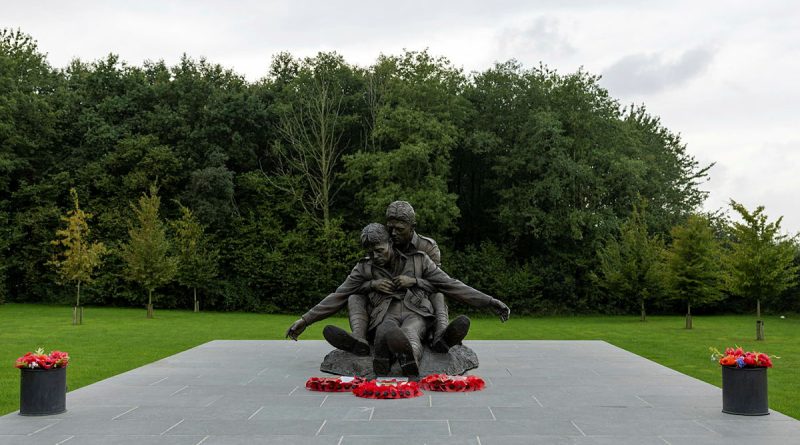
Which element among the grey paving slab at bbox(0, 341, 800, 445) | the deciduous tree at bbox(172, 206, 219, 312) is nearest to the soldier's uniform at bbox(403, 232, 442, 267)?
the grey paving slab at bbox(0, 341, 800, 445)

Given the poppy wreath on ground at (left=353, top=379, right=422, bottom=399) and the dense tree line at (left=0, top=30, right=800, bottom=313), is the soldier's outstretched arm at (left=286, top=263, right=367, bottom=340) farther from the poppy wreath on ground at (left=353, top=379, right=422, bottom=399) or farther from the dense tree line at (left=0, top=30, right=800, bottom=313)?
the dense tree line at (left=0, top=30, right=800, bottom=313)

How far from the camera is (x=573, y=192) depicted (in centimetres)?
2928

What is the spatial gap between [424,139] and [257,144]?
8462 mm

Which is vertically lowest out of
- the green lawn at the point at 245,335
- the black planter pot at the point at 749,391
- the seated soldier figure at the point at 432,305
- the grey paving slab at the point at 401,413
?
the green lawn at the point at 245,335

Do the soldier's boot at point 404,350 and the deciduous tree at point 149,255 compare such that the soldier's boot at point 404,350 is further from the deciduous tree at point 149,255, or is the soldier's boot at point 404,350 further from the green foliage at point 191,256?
the green foliage at point 191,256

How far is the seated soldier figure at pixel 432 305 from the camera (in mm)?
9664

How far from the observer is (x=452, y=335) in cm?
973

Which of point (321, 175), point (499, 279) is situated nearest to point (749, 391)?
point (499, 279)

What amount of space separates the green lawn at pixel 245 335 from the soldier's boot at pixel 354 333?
3.60 meters

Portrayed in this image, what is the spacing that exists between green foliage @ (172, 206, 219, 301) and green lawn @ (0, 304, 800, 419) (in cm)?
149

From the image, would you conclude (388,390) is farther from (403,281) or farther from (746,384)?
(746,384)

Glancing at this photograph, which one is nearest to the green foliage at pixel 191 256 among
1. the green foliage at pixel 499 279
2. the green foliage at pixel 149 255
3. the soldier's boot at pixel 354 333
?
the green foliage at pixel 149 255

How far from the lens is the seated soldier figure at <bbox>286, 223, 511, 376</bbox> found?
404 inches

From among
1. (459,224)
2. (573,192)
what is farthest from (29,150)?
(573,192)
